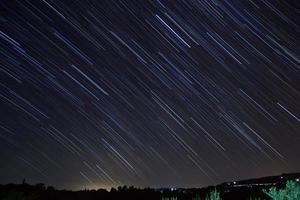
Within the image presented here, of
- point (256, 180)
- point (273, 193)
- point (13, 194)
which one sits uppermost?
point (256, 180)

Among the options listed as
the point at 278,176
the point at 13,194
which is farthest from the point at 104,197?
the point at 278,176

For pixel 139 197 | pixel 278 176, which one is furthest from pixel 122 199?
pixel 278 176

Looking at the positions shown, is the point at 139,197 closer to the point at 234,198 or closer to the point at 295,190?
the point at 234,198

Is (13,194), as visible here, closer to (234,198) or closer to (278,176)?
(234,198)

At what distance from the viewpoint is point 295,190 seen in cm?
1355

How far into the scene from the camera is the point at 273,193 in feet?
43.4

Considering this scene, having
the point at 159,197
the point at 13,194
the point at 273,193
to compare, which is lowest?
the point at 13,194

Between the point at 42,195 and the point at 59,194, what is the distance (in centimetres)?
173

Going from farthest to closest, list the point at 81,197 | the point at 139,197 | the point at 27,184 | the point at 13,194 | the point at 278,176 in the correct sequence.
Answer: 1. the point at 278,176
2. the point at 27,184
3. the point at 139,197
4. the point at 81,197
5. the point at 13,194

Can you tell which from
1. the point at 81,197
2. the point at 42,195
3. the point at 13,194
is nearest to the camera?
the point at 13,194

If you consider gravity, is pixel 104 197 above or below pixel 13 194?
above

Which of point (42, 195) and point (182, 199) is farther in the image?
point (182, 199)

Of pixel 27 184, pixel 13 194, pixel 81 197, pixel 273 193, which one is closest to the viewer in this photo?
pixel 13 194

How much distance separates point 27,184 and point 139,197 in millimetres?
8227
